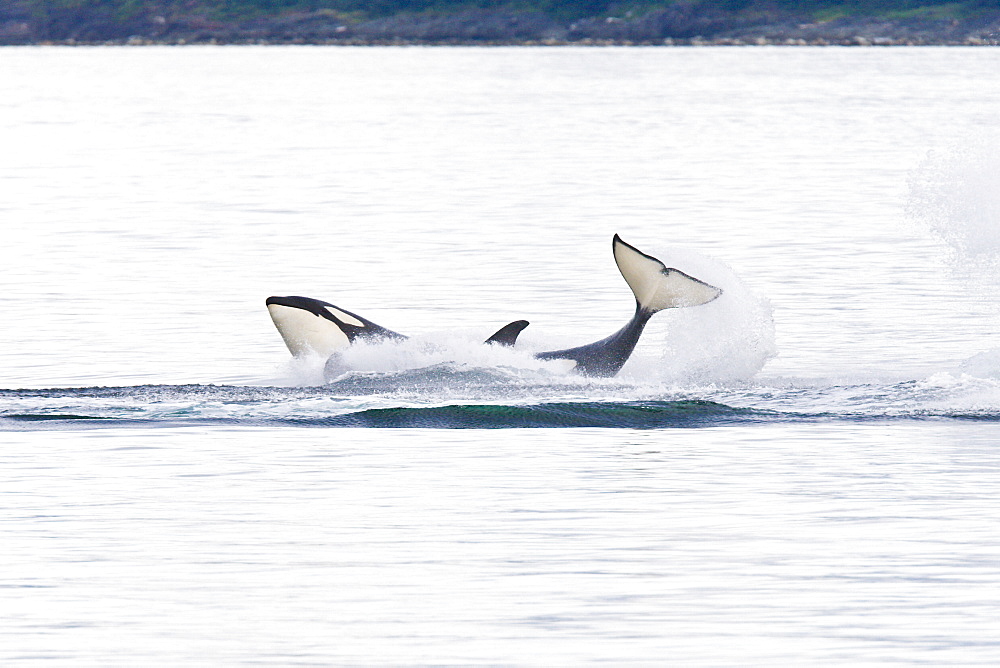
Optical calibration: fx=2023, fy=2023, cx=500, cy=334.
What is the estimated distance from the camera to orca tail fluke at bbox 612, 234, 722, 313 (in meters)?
23.7

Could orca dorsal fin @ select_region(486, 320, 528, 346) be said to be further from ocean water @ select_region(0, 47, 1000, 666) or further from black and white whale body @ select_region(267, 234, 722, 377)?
ocean water @ select_region(0, 47, 1000, 666)

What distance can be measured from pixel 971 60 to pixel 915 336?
579ft

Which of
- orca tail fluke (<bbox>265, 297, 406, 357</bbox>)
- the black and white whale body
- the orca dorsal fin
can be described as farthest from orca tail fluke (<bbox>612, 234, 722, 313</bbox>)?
orca tail fluke (<bbox>265, 297, 406, 357</bbox>)

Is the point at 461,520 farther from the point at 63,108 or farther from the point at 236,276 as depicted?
the point at 63,108

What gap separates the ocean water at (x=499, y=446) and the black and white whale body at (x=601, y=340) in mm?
275

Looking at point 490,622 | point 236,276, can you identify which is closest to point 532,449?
point 490,622

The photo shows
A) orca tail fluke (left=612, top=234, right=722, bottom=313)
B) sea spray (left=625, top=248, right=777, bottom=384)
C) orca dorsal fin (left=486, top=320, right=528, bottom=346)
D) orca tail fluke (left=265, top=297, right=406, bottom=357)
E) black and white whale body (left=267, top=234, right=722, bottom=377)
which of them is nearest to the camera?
orca dorsal fin (left=486, top=320, right=528, bottom=346)

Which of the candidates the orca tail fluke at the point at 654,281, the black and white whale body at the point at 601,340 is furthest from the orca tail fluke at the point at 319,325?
the orca tail fluke at the point at 654,281

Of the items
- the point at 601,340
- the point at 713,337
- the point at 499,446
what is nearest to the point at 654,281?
the point at 601,340

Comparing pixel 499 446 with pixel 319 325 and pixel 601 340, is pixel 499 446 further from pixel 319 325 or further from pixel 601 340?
pixel 319 325

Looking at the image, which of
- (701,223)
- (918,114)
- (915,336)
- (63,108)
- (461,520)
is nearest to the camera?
(461,520)

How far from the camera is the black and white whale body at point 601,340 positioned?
23.4m

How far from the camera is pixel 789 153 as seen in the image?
7744 cm

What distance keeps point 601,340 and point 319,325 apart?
341cm
